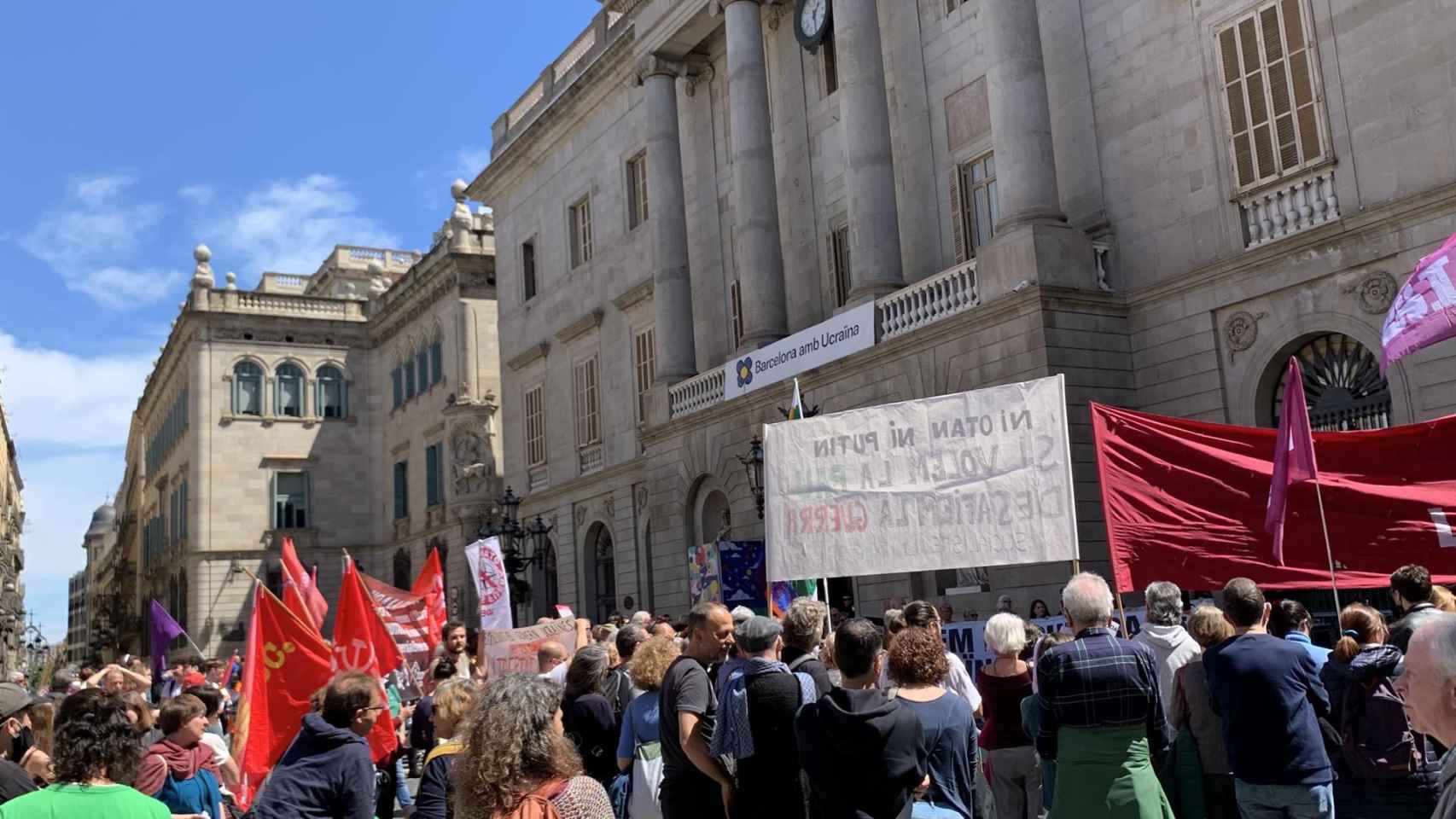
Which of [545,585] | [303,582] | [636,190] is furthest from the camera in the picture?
[545,585]

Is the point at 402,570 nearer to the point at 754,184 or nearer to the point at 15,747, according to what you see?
the point at 754,184

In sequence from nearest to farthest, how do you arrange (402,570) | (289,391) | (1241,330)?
(1241,330)
(402,570)
(289,391)

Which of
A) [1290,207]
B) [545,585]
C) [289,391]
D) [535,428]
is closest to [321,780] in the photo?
[1290,207]

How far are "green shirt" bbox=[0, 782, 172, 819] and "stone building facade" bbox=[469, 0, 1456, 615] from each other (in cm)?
1351

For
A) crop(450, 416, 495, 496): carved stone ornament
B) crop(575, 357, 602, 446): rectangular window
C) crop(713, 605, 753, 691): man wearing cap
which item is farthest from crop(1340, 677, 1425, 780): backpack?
crop(450, 416, 495, 496): carved stone ornament

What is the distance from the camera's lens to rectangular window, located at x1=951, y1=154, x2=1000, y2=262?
792 inches

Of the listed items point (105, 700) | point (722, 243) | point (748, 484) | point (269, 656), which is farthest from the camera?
point (722, 243)

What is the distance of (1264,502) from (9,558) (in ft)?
287

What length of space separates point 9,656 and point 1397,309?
85.3 m

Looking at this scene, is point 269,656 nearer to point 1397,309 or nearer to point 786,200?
point 1397,309

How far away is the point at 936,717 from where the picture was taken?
572 cm

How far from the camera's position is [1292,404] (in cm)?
849

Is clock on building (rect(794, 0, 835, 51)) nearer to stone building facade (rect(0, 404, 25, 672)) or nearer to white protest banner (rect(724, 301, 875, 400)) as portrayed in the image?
white protest banner (rect(724, 301, 875, 400))

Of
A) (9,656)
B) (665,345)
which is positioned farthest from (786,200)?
(9,656)
